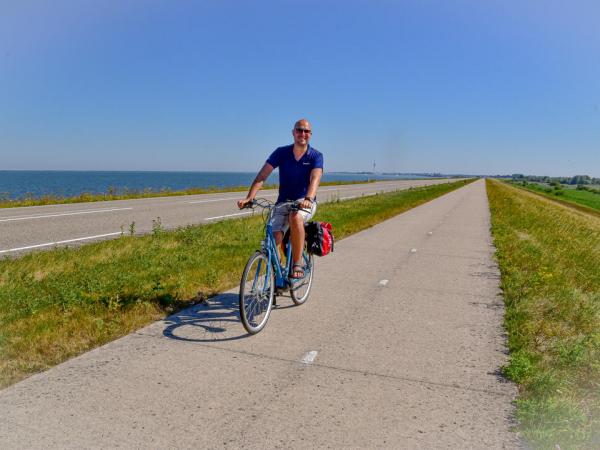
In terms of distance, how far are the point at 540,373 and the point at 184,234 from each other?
311 inches

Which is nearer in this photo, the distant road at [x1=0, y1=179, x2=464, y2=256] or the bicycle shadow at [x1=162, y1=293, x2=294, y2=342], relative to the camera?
the bicycle shadow at [x1=162, y1=293, x2=294, y2=342]

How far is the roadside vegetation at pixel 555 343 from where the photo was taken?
9.71ft

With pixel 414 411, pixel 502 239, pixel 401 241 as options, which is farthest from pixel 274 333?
pixel 502 239

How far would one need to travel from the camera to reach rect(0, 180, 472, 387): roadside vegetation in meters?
3.97

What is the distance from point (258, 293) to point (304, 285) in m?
1.42

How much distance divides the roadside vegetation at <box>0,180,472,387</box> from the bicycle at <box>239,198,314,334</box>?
1.11 m

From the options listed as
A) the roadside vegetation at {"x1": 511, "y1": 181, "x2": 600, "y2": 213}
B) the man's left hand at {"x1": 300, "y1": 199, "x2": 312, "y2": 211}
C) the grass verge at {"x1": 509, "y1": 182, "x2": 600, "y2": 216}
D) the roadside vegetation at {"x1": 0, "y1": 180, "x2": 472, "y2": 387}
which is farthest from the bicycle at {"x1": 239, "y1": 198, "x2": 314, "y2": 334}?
the roadside vegetation at {"x1": 511, "y1": 181, "x2": 600, "y2": 213}

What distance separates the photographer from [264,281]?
4.82 meters

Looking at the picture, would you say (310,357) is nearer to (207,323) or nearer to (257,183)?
(207,323)

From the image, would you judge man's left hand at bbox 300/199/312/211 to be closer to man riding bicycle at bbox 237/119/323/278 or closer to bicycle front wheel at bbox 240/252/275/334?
man riding bicycle at bbox 237/119/323/278

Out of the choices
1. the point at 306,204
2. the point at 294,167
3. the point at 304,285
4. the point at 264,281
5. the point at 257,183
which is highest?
the point at 294,167

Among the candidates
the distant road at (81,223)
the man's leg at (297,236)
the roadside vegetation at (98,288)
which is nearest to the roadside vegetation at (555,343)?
the man's leg at (297,236)

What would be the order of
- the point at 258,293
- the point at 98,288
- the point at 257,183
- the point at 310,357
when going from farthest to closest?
the point at 98,288
the point at 257,183
the point at 258,293
the point at 310,357

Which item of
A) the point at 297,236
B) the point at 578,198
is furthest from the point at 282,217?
the point at 578,198
